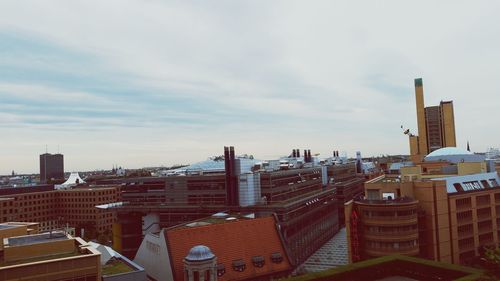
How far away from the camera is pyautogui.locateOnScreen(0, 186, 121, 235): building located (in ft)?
562

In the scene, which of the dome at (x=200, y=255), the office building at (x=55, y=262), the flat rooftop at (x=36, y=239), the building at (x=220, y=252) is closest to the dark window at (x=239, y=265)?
the building at (x=220, y=252)

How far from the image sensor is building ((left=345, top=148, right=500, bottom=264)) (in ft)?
247

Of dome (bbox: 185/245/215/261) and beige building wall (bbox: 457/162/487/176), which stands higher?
beige building wall (bbox: 457/162/487/176)

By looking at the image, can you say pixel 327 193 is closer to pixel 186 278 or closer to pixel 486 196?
pixel 486 196

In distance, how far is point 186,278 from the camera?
5631 cm

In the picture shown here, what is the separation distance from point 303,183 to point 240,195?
31221 mm

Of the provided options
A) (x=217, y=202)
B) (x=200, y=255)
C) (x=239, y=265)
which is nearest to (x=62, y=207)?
(x=217, y=202)

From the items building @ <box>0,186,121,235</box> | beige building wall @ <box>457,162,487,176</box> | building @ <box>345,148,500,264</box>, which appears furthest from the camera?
building @ <box>0,186,121,235</box>

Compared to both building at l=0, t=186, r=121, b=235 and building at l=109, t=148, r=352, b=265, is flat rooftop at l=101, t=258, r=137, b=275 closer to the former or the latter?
building at l=109, t=148, r=352, b=265

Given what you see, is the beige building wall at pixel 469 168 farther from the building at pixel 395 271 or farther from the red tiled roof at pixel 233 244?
the red tiled roof at pixel 233 244

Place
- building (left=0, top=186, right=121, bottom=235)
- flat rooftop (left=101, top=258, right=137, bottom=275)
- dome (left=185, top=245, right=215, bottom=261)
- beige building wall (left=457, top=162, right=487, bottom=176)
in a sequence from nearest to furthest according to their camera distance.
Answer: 1. flat rooftop (left=101, top=258, right=137, bottom=275)
2. dome (left=185, top=245, right=215, bottom=261)
3. beige building wall (left=457, top=162, right=487, bottom=176)
4. building (left=0, top=186, right=121, bottom=235)

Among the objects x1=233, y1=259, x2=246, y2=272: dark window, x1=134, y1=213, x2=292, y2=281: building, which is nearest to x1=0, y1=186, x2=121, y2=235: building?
x1=134, y1=213, x2=292, y2=281: building

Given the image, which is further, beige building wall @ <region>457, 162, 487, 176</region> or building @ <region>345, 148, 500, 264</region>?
beige building wall @ <region>457, 162, 487, 176</region>

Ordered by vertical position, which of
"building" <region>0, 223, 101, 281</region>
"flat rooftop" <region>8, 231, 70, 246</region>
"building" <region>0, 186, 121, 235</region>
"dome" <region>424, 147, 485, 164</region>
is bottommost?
"building" <region>0, 186, 121, 235</region>
